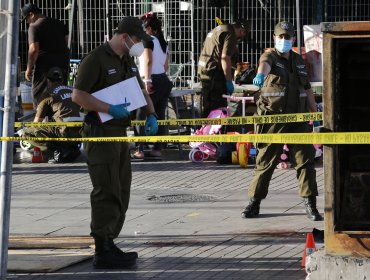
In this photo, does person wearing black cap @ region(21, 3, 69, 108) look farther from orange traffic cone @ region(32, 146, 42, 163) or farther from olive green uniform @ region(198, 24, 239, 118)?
olive green uniform @ region(198, 24, 239, 118)

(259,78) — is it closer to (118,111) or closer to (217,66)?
(118,111)

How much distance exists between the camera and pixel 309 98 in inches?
420

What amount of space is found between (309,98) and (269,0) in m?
9.57

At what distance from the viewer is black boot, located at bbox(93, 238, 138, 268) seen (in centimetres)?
832

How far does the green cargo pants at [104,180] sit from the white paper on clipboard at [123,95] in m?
0.18

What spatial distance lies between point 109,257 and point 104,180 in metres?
0.61

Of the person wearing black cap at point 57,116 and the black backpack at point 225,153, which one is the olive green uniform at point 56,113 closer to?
the person wearing black cap at point 57,116

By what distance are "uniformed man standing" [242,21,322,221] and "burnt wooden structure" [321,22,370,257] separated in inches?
87.8

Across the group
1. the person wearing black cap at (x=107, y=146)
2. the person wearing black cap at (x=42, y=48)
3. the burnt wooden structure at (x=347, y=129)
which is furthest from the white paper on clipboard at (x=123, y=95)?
the person wearing black cap at (x=42, y=48)

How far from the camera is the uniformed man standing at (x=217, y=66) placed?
15.0 meters

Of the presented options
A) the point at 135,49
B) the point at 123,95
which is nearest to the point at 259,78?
the point at 135,49

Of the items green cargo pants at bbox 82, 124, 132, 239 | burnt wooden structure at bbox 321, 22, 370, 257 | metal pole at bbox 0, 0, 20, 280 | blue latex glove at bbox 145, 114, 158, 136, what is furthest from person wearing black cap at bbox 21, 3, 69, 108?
burnt wooden structure at bbox 321, 22, 370, 257

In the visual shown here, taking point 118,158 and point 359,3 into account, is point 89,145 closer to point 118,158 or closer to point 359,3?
point 118,158

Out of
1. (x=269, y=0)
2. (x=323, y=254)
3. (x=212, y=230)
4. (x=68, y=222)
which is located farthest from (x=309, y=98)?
(x=269, y=0)
